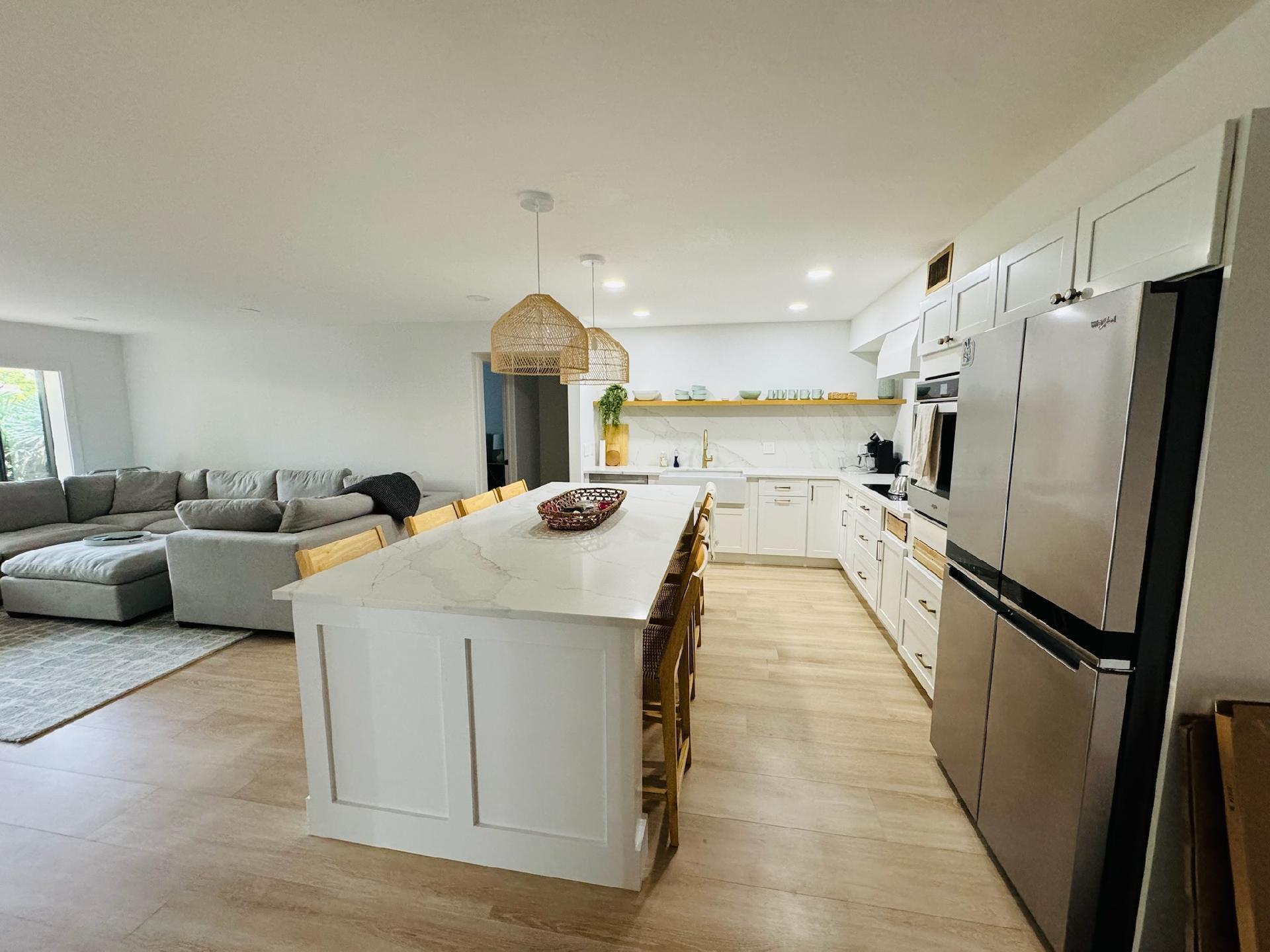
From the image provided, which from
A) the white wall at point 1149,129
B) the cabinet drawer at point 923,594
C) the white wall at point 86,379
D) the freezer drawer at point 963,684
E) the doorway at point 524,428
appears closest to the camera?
the white wall at point 1149,129

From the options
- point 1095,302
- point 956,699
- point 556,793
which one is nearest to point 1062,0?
point 1095,302

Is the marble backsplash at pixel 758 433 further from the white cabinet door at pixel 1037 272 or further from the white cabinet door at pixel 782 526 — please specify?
the white cabinet door at pixel 1037 272

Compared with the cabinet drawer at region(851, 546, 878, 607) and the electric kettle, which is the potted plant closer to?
the cabinet drawer at region(851, 546, 878, 607)

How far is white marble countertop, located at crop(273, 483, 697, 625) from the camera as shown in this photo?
1.44 meters

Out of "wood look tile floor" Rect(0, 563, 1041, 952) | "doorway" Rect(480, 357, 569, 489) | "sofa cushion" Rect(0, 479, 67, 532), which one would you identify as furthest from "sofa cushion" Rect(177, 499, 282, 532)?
"sofa cushion" Rect(0, 479, 67, 532)

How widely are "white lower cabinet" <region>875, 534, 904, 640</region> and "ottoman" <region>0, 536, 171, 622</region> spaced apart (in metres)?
4.81

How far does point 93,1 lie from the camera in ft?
3.78

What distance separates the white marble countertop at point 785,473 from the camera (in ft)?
14.0

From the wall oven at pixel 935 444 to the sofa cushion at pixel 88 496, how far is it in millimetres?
7036

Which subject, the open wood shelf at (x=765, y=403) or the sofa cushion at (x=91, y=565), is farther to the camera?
the open wood shelf at (x=765, y=403)

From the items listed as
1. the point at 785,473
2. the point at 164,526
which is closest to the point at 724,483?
the point at 785,473

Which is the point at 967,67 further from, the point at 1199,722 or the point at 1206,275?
the point at 1199,722

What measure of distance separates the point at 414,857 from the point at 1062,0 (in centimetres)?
293

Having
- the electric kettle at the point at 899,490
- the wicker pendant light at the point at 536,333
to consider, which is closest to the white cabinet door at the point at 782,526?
the electric kettle at the point at 899,490
